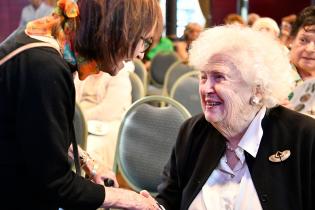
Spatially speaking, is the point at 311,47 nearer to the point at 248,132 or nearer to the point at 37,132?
the point at 248,132

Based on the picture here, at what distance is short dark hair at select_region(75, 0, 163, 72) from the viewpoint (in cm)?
142

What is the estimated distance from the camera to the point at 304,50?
2.62m

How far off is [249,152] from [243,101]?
187 millimetres

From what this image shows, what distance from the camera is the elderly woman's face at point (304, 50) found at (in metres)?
2.59

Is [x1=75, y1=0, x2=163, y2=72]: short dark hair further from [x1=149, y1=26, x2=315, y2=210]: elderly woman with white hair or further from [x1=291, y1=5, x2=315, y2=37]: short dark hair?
[x1=291, y1=5, x2=315, y2=37]: short dark hair

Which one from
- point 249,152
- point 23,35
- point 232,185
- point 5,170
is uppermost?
point 23,35

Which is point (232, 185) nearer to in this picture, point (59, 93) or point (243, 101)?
point (243, 101)

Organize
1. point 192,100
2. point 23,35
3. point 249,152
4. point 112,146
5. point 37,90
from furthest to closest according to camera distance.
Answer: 1. point 192,100
2. point 112,146
3. point 249,152
4. point 23,35
5. point 37,90

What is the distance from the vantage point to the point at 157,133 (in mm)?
2750

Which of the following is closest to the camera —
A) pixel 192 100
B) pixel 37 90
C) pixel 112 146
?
pixel 37 90

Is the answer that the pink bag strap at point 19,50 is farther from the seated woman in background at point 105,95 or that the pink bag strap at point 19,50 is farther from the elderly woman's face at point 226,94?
the seated woman in background at point 105,95

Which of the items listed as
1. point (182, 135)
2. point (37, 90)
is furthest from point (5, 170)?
point (182, 135)

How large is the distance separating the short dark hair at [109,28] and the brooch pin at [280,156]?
2.20ft

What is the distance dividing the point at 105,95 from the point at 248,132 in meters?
2.29
